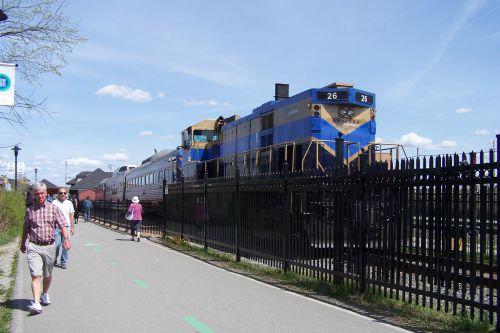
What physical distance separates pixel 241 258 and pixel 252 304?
18.4 feet

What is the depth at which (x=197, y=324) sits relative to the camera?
22.7 ft

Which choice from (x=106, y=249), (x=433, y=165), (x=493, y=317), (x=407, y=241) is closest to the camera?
(x=493, y=317)

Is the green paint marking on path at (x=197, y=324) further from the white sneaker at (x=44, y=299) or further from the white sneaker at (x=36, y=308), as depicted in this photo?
the white sneaker at (x=44, y=299)

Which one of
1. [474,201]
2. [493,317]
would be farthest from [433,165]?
[493,317]

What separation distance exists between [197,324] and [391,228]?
3.31 m

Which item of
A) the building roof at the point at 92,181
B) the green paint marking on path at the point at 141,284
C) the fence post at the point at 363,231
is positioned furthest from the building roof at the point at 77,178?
the fence post at the point at 363,231

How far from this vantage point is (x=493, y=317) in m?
6.47

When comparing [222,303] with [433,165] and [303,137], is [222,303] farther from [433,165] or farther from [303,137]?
[303,137]

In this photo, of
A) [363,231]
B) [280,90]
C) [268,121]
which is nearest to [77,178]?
[280,90]

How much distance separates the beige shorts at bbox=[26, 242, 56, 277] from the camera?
747 cm

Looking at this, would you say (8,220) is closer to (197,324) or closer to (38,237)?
(38,237)

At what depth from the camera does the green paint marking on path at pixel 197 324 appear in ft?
21.7

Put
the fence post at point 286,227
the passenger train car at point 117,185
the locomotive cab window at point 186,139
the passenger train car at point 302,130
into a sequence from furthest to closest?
1. the passenger train car at point 117,185
2. the locomotive cab window at point 186,139
3. the passenger train car at point 302,130
4. the fence post at point 286,227

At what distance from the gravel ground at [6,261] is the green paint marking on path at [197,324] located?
3448 millimetres
